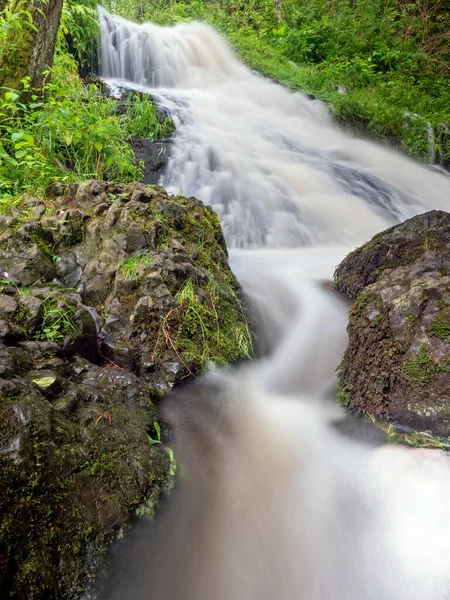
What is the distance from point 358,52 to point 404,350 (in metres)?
13.8

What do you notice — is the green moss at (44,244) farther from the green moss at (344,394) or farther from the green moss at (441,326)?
the green moss at (441,326)

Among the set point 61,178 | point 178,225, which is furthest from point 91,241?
point 61,178

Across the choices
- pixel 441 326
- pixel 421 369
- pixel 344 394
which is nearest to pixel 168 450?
pixel 344 394

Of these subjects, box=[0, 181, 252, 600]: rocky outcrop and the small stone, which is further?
the small stone

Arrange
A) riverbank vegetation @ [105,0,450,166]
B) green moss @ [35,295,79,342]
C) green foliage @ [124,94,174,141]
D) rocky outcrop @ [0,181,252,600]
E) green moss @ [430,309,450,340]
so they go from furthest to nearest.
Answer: riverbank vegetation @ [105,0,450,166] → green foliage @ [124,94,174,141] → green moss @ [430,309,450,340] → green moss @ [35,295,79,342] → rocky outcrop @ [0,181,252,600]

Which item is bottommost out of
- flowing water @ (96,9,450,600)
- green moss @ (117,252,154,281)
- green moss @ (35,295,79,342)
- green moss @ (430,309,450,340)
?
flowing water @ (96,9,450,600)

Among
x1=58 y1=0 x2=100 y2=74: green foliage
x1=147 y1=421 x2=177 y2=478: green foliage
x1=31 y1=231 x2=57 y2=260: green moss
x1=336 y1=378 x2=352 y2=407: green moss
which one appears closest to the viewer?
x1=147 y1=421 x2=177 y2=478: green foliage

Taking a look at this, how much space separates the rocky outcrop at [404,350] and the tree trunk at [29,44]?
4.11 m

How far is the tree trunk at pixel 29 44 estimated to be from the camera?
414 cm

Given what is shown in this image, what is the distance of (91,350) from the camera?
256cm

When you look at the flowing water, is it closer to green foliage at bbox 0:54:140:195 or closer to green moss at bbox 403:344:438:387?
green moss at bbox 403:344:438:387

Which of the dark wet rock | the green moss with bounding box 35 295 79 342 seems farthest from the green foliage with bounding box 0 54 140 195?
the green moss with bounding box 35 295 79 342

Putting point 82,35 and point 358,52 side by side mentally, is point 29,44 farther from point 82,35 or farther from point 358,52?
point 358,52

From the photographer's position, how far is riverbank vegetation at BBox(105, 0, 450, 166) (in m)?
9.98
